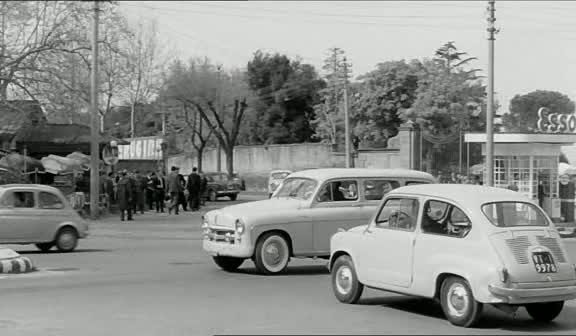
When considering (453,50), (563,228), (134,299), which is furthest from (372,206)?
(453,50)

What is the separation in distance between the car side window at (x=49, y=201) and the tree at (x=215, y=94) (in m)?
41.3

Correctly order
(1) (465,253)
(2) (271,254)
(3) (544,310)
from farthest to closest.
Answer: (2) (271,254) → (3) (544,310) → (1) (465,253)

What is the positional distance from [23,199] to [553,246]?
14043 millimetres

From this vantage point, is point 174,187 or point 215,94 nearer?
point 174,187

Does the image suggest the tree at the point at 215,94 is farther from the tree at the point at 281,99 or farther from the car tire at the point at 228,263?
the car tire at the point at 228,263

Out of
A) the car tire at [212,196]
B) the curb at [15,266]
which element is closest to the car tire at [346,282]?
the curb at [15,266]

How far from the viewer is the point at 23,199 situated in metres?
21.2

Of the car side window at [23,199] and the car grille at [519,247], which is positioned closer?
the car grille at [519,247]

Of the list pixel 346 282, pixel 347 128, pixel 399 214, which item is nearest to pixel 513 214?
pixel 399 214

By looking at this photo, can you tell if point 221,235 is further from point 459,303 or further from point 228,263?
point 459,303

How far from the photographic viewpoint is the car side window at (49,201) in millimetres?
21281

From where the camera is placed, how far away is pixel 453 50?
77.9 m

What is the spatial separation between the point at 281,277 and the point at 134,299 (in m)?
3.32

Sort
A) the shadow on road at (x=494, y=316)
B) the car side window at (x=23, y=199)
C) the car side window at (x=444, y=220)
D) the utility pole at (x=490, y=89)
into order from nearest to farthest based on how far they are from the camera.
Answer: the shadow on road at (x=494, y=316), the car side window at (x=444, y=220), the car side window at (x=23, y=199), the utility pole at (x=490, y=89)
